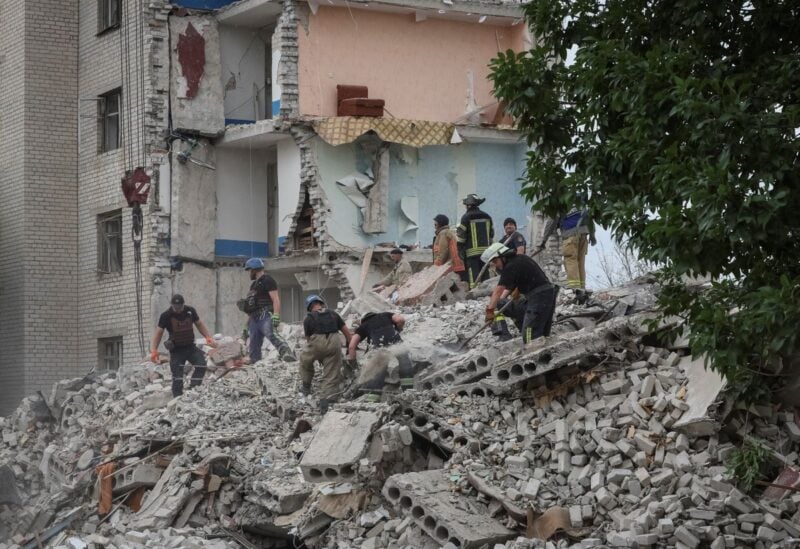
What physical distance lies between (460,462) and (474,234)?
244 inches

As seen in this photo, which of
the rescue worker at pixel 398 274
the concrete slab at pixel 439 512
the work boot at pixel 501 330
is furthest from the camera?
the rescue worker at pixel 398 274

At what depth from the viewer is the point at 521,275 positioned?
13117 mm

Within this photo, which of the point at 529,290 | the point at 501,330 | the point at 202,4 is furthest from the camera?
the point at 202,4

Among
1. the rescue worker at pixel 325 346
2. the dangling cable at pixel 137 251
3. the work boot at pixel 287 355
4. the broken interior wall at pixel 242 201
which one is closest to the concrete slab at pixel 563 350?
the rescue worker at pixel 325 346

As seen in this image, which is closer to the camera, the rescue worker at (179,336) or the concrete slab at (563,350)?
the concrete slab at (563,350)

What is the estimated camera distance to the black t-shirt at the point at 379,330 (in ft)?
48.0

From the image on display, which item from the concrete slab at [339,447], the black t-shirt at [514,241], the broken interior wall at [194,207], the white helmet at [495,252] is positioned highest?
the broken interior wall at [194,207]

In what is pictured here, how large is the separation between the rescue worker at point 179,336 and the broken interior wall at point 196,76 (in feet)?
28.3

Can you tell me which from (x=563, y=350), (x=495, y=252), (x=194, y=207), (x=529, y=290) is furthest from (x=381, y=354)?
(x=194, y=207)

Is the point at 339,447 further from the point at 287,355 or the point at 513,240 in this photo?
the point at 287,355

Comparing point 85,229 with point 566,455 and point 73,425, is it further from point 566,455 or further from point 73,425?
point 566,455

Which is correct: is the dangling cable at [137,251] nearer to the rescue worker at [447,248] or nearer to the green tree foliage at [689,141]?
the rescue worker at [447,248]

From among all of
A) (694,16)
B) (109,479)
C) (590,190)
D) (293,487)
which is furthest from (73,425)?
(694,16)

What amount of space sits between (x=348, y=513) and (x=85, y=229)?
1567 cm
